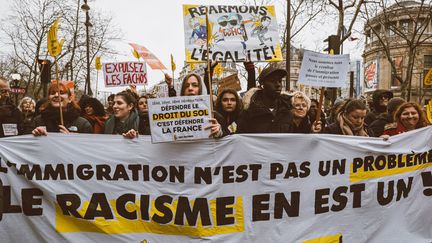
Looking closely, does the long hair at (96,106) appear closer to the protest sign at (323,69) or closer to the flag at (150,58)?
the flag at (150,58)

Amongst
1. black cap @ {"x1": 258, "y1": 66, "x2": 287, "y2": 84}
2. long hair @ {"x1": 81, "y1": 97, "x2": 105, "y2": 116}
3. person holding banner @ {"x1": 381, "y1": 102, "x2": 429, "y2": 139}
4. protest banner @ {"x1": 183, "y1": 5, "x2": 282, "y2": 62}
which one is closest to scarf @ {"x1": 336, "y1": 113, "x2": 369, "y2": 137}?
person holding banner @ {"x1": 381, "y1": 102, "x2": 429, "y2": 139}

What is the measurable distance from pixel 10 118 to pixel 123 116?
1860 millimetres

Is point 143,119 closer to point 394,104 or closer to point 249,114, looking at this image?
point 249,114

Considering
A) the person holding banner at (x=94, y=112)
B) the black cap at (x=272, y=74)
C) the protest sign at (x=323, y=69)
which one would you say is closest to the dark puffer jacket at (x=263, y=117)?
the black cap at (x=272, y=74)

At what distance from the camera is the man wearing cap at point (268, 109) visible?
4.16 m

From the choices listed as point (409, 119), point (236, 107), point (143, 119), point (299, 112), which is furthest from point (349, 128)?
point (143, 119)

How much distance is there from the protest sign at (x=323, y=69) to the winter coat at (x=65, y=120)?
231 cm

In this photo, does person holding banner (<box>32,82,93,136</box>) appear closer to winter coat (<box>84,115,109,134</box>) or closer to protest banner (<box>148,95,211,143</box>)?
winter coat (<box>84,115,109,134</box>)

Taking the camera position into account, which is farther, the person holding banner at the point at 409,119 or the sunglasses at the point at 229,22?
the sunglasses at the point at 229,22

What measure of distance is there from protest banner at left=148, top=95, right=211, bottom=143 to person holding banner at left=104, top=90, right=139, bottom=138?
2.84 ft

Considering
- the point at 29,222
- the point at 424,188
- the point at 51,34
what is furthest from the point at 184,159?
the point at 424,188

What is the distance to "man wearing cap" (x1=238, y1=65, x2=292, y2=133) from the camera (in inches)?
164

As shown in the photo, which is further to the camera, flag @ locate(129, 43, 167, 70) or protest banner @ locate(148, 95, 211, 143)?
flag @ locate(129, 43, 167, 70)

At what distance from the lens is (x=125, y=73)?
798 centimetres
